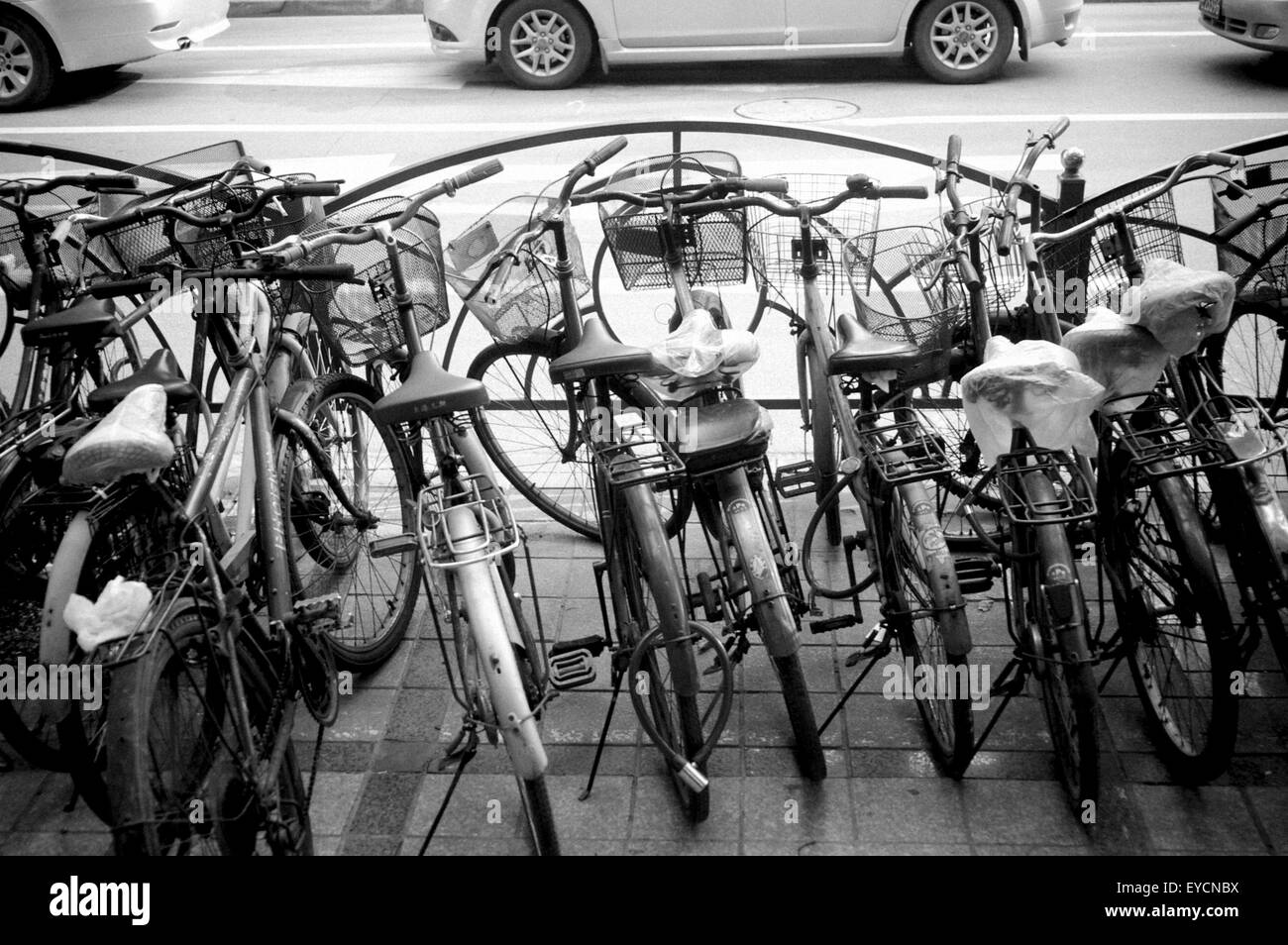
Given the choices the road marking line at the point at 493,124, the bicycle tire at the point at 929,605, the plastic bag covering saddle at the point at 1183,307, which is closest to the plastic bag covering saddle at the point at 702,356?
the bicycle tire at the point at 929,605

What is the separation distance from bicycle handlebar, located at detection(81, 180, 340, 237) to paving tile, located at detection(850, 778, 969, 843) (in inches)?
90.8

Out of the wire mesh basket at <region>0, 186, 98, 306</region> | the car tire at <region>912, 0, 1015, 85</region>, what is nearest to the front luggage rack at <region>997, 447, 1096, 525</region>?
the wire mesh basket at <region>0, 186, 98, 306</region>

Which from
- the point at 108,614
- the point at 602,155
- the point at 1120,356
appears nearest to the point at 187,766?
the point at 108,614

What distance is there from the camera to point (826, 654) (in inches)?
150

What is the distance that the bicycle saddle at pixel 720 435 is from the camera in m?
3.13

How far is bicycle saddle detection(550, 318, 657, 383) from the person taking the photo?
3.10 m

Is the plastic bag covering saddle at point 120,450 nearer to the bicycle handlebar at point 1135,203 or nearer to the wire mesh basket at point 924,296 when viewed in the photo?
the wire mesh basket at point 924,296

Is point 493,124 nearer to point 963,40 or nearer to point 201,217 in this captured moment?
point 963,40

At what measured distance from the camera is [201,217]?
3.41 meters

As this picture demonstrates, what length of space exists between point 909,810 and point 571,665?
964mm

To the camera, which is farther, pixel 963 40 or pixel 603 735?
pixel 963 40

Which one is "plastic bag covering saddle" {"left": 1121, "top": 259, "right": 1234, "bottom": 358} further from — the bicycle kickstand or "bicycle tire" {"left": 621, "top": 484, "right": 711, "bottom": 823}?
the bicycle kickstand
